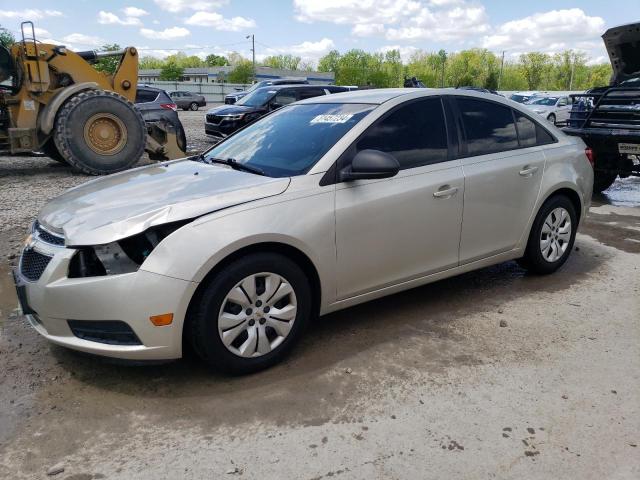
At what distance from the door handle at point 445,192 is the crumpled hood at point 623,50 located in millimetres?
6901

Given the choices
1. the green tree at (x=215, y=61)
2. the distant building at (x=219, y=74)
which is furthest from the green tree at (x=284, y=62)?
the distant building at (x=219, y=74)

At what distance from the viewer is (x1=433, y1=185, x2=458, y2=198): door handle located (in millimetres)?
3864

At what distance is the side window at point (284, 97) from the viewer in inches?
595

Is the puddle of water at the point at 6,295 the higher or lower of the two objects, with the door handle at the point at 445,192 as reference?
lower

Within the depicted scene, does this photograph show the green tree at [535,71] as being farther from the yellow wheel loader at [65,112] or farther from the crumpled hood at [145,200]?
the crumpled hood at [145,200]

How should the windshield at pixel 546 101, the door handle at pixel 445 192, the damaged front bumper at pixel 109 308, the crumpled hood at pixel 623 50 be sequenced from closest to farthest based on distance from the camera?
the damaged front bumper at pixel 109 308, the door handle at pixel 445 192, the crumpled hood at pixel 623 50, the windshield at pixel 546 101

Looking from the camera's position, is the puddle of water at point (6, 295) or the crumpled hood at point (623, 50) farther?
the crumpled hood at point (623, 50)

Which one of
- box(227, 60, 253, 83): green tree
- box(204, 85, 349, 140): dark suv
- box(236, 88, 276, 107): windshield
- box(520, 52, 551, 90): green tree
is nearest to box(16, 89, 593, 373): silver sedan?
box(204, 85, 349, 140): dark suv

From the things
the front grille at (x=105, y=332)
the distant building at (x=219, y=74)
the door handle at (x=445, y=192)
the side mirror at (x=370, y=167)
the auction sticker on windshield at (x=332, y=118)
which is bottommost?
the front grille at (x=105, y=332)

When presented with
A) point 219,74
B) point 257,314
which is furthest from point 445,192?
point 219,74

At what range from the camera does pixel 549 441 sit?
2.66 metres

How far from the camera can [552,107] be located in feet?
76.6

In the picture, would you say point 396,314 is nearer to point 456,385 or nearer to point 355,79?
point 456,385

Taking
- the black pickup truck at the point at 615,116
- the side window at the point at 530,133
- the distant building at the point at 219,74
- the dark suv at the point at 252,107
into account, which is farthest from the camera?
the distant building at the point at 219,74
